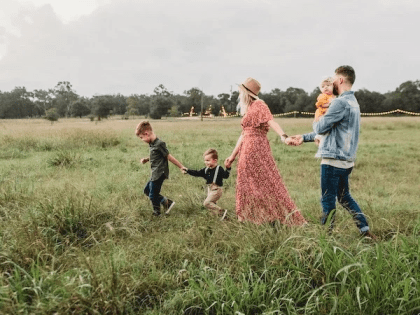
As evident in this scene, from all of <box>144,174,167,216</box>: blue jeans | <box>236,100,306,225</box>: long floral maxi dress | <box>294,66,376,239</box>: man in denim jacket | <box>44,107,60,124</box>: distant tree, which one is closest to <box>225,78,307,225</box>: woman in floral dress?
<box>236,100,306,225</box>: long floral maxi dress

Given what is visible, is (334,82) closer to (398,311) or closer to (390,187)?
(398,311)

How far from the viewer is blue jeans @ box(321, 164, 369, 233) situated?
373cm

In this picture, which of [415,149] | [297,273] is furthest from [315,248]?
[415,149]

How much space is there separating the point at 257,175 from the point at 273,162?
295 millimetres

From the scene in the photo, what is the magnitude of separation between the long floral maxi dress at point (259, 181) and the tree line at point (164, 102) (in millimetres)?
42451

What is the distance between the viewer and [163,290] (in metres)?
2.76

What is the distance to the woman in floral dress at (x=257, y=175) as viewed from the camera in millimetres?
4125

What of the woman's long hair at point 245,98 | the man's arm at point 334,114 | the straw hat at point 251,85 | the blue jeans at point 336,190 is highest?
the straw hat at point 251,85

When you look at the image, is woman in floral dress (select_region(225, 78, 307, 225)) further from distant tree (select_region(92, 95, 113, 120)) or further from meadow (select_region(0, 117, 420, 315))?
distant tree (select_region(92, 95, 113, 120))

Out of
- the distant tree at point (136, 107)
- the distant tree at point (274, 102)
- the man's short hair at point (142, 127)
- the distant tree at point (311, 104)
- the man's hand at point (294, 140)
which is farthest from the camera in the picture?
the distant tree at point (274, 102)

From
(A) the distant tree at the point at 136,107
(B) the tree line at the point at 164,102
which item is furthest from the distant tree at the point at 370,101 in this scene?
(A) the distant tree at the point at 136,107

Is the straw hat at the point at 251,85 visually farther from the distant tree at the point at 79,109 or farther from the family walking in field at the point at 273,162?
the distant tree at the point at 79,109

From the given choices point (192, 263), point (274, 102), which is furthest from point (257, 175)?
point (274, 102)

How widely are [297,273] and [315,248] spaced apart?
0.32 meters
